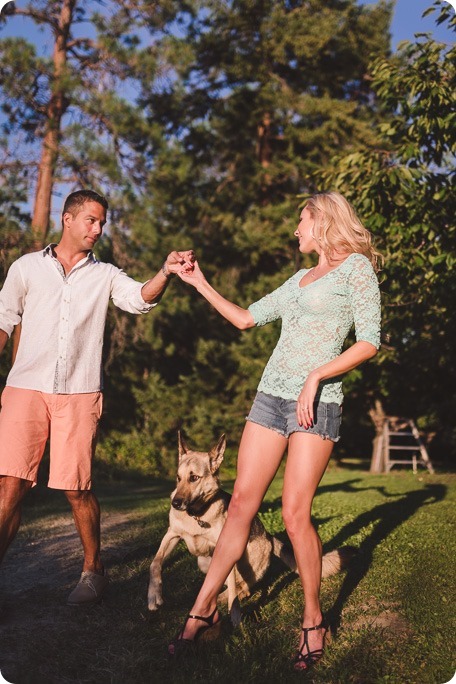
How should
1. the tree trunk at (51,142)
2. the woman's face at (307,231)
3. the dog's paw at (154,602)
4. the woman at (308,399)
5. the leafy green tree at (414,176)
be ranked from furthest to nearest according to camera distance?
1. the tree trunk at (51,142)
2. the leafy green tree at (414,176)
3. the dog's paw at (154,602)
4. the woman's face at (307,231)
5. the woman at (308,399)

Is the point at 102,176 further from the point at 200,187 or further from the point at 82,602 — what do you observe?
the point at 82,602

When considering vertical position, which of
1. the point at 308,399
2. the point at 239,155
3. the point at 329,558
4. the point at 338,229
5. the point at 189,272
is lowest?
the point at 329,558

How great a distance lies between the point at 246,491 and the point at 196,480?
3.74ft

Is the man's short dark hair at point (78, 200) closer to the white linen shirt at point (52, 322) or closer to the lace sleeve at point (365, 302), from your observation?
the white linen shirt at point (52, 322)

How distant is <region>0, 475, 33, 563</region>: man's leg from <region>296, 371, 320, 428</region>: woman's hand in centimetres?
196

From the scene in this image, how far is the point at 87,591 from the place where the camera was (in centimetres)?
449

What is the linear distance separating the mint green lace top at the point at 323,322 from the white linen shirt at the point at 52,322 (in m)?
1.24

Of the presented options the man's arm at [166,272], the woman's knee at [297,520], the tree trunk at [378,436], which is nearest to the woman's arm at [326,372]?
the woman's knee at [297,520]

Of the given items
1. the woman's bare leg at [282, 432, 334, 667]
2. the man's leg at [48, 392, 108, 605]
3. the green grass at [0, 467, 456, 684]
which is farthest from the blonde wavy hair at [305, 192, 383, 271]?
the green grass at [0, 467, 456, 684]

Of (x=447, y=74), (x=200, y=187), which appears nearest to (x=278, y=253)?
(x=200, y=187)

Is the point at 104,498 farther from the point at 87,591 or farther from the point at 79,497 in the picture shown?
the point at 79,497

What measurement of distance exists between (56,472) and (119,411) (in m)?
19.8

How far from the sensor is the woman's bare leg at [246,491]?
367 cm

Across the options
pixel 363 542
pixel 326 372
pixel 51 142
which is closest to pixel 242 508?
pixel 326 372
